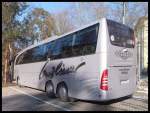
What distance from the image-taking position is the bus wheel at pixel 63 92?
43.7 ft

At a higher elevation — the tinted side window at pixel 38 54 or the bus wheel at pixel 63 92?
the tinted side window at pixel 38 54

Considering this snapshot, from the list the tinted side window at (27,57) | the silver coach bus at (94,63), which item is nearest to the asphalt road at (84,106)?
the silver coach bus at (94,63)

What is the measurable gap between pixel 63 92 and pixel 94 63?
2706mm

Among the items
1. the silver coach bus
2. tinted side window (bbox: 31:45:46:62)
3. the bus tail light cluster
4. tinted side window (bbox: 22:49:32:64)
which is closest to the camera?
the bus tail light cluster

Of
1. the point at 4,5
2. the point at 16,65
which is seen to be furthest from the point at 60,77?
the point at 4,5

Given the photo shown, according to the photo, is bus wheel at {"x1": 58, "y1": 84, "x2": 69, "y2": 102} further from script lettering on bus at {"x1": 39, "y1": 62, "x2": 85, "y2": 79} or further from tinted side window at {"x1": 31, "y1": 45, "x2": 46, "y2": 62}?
tinted side window at {"x1": 31, "y1": 45, "x2": 46, "y2": 62}

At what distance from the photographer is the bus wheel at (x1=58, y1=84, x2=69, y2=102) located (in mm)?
13328

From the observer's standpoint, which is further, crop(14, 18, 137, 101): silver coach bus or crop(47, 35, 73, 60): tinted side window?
crop(47, 35, 73, 60): tinted side window

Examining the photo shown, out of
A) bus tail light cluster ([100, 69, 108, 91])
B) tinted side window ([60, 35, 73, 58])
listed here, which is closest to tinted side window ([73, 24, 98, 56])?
tinted side window ([60, 35, 73, 58])

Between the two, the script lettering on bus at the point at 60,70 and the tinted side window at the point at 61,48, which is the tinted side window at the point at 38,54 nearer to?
the tinted side window at the point at 61,48

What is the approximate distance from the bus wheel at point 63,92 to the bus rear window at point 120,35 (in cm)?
321

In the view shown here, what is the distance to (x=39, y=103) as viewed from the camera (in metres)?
13.2

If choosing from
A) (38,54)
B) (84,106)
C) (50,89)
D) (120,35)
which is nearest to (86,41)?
(120,35)

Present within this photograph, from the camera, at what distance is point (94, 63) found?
452 inches
